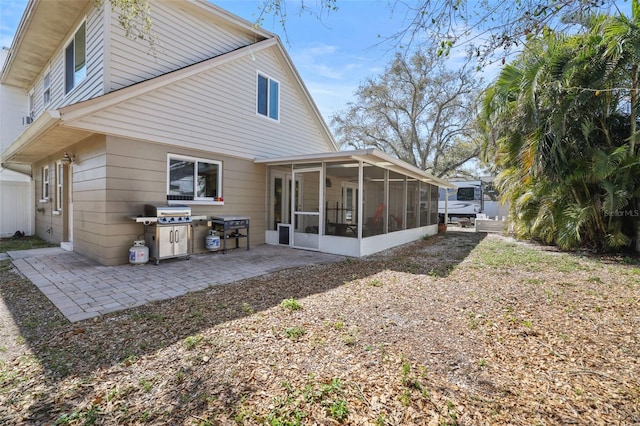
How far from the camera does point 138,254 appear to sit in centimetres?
603

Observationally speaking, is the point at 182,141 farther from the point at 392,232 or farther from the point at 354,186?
the point at 392,232

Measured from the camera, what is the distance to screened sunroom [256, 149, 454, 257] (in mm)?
7688

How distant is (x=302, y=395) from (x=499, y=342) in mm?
2037

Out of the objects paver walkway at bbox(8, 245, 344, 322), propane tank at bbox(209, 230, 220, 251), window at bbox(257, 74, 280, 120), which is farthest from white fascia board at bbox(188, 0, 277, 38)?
paver walkway at bbox(8, 245, 344, 322)

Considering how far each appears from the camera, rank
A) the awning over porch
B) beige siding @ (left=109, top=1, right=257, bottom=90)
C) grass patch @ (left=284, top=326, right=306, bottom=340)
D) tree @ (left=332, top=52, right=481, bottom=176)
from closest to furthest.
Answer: grass patch @ (left=284, top=326, right=306, bottom=340)
beige siding @ (left=109, top=1, right=257, bottom=90)
the awning over porch
tree @ (left=332, top=52, right=481, bottom=176)

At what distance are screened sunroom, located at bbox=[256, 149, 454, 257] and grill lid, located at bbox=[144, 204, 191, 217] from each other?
2955 millimetres

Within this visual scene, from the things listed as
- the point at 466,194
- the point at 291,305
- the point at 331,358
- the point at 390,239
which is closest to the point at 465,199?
the point at 466,194

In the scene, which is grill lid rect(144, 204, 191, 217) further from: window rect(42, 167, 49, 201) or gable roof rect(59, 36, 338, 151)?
window rect(42, 167, 49, 201)

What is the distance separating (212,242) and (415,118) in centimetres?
1855

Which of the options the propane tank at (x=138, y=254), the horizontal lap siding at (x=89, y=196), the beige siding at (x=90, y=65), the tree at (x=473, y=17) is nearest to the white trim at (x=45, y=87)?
the beige siding at (x=90, y=65)

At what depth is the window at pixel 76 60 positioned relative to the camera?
6.78 metres

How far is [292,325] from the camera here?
3.33 metres

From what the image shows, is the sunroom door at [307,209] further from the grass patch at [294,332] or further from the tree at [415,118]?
A: the tree at [415,118]

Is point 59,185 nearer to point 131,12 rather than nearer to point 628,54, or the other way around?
point 131,12
